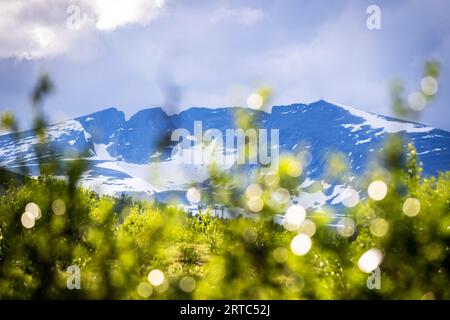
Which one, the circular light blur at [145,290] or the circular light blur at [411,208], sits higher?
the circular light blur at [411,208]

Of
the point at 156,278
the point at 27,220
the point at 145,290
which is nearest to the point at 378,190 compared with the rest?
the point at 156,278

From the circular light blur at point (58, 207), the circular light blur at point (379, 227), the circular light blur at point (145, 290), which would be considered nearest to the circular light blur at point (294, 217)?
the circular light blur at point (379, 227)

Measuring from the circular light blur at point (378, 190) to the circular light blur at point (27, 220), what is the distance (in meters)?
9.05

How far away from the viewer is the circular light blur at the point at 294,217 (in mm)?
6219

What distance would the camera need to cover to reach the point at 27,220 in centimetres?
1159

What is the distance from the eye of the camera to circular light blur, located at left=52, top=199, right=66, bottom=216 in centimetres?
1086

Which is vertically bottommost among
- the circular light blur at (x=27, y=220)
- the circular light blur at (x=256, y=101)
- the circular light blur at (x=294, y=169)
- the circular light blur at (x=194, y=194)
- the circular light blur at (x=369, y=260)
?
the circular light blur at (x=369, y=260)

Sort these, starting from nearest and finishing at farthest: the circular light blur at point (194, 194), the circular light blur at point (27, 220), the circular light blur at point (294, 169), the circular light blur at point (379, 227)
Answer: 1. the circular light blur at point (294, 169)
2. the circular light blur at point (194, 194)
3. the circular light blur at point (379, 227)
4. the circular light blur at point (27, 220)

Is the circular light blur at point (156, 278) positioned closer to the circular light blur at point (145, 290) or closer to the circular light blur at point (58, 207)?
the circular light blur at point (145, 290)

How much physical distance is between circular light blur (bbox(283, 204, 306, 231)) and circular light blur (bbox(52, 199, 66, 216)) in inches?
273

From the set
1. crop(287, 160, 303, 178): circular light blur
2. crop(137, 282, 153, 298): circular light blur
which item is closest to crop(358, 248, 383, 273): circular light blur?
crop(287, 160, 303, 178): circular light blur

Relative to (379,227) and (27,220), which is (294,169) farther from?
(27,220)

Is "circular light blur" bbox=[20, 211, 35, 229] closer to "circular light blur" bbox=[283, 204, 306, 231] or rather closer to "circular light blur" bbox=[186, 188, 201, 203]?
"circular light blur" bbox=[186, 188, 201, 203]
